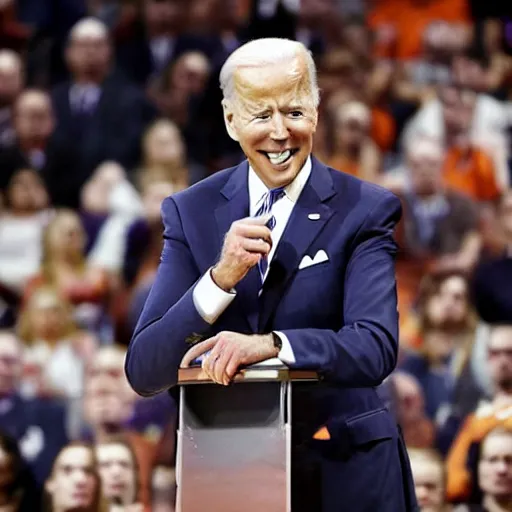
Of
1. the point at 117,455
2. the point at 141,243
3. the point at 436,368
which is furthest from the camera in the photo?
the point at 141,243

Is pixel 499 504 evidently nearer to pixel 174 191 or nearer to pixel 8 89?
pixel 174 191

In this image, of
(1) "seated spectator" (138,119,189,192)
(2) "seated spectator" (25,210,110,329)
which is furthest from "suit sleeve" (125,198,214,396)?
(1) "seated spectator" (138,119,189,192)

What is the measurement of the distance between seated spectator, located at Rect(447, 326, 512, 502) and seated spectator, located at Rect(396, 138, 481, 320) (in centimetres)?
98

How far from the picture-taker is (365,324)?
2.05 meters

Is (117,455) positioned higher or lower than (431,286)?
lower

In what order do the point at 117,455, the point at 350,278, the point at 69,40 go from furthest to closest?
the point at 69,40
the point at 117,455
the point at 350,278

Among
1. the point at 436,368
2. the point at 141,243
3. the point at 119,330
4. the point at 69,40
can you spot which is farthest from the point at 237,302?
the point at 69,40

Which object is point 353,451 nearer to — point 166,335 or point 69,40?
point 166,335

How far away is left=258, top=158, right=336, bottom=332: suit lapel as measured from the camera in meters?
2.10

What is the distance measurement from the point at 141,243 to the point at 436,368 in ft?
5.55

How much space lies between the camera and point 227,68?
2.12 metres

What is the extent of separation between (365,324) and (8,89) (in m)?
5.53

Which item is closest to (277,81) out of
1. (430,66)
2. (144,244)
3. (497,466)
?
(497,466)

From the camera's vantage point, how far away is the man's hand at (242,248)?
196 centimetres
